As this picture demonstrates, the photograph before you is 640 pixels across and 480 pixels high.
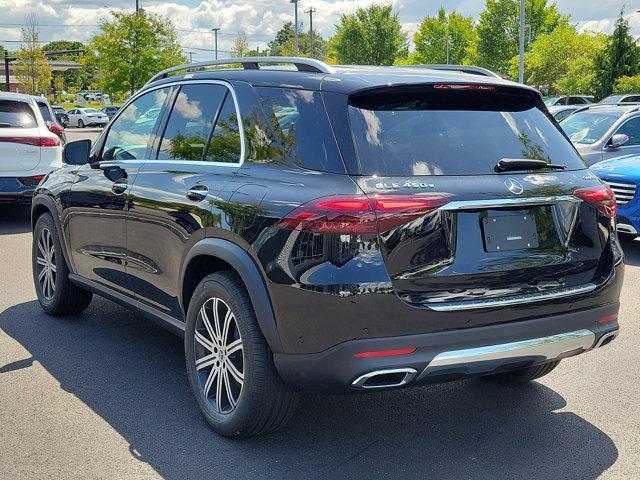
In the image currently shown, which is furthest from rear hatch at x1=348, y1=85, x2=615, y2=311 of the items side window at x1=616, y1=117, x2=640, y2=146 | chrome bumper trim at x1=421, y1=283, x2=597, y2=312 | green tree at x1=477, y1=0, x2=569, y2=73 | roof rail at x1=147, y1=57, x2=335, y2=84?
green tree at x1=477, y1=0, x2=569, y2=73

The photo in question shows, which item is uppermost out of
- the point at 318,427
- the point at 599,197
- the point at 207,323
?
the point at 599,197

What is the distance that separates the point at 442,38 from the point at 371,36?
23.9 ft

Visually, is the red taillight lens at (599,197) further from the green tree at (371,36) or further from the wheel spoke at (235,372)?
the green tree at (371,36)

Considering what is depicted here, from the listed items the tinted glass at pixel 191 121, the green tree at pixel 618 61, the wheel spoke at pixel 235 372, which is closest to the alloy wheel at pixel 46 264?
the tinted glass at pixel 191 121

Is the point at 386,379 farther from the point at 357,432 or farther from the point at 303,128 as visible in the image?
the point at 303,128

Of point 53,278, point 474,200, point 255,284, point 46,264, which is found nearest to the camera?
point 474,200

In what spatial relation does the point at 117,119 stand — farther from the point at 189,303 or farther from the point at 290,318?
the point at 290,318

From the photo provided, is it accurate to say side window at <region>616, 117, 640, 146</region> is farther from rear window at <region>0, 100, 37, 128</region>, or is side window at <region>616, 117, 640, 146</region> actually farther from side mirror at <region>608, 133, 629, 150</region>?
rear window at <region>0, 100, 37, 128</region>

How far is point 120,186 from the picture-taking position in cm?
492

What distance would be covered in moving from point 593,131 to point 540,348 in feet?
30.6

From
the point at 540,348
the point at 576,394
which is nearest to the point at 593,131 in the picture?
the point at 576,394

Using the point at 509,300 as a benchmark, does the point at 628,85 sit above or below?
above

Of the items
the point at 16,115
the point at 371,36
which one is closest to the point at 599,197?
the point at 16,115

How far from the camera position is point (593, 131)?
12.0m
